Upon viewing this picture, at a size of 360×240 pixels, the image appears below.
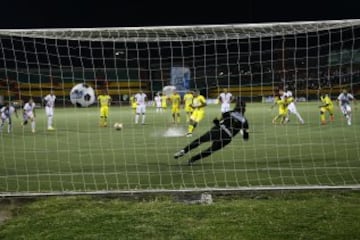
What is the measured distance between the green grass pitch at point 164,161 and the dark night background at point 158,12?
14.5 meters

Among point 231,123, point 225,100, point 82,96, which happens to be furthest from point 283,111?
point 82,96

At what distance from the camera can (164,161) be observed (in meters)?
12.4

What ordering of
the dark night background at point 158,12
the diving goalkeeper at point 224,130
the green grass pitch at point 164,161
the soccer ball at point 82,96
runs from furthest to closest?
the dark night background at point 158,12, the soccer ball at point 82,96, the diving goalkeeper at point 224,130, the green grass pitch at point 164,161

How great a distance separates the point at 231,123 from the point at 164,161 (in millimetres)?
2049

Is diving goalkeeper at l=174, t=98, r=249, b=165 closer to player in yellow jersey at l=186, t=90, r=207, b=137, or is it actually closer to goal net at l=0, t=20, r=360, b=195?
goal net at l=0, t=20, r=360, b=195

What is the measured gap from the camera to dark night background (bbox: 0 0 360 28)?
3253cm

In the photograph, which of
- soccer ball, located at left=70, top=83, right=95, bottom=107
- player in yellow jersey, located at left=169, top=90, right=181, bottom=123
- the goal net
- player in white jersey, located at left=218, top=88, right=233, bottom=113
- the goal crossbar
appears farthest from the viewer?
soccer ball, located at left=70, top=83, right=95, bottom=107

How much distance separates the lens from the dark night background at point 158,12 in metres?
32.5

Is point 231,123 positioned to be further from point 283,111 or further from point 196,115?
point 283,111

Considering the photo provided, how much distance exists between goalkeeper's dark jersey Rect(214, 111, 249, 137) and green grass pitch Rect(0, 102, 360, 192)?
2.53 feet

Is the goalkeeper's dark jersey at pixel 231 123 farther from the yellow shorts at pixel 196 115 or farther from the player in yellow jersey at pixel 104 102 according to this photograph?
the player in yellow jersey at pixel 104 102

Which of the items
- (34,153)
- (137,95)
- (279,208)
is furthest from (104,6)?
(279,208)

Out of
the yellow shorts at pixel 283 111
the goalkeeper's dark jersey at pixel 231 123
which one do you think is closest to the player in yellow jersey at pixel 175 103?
the yellow shorts at pixel 283 111

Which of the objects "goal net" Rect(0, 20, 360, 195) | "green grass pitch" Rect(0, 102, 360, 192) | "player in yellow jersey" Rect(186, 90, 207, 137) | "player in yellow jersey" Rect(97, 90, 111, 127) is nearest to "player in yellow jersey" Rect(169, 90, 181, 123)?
"goal net" Rect(0, 20, 360, 195)
